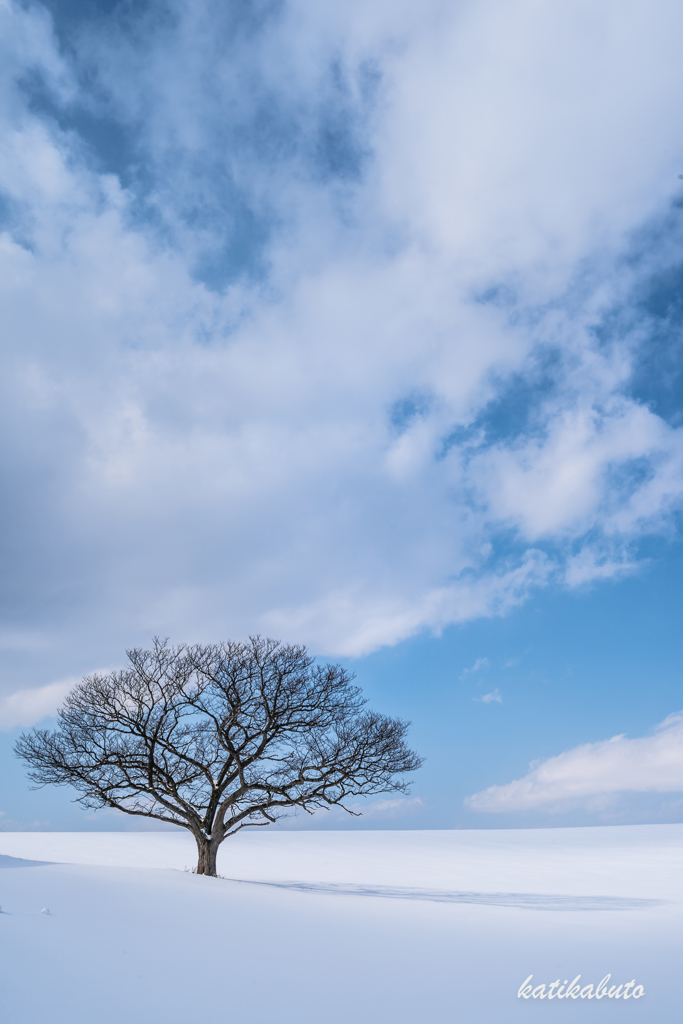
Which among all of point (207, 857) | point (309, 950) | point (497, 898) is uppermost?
point (207, 857)

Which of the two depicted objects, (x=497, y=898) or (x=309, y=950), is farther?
(x=497, y=898)

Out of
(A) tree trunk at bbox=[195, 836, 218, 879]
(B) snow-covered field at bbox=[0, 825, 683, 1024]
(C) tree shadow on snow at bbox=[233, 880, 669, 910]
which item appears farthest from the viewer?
(A) tree trunk at bbox=[195, 836, 218, 879]

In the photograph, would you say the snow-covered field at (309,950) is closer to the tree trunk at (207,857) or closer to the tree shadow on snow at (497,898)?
the tree shadow on snow at (497,898)

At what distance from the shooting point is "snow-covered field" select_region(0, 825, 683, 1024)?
5500 mm

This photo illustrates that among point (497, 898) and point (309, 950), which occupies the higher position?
point (309, 950)

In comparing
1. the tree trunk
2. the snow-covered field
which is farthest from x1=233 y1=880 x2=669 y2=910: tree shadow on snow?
the tree trunk

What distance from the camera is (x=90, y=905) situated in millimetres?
9672

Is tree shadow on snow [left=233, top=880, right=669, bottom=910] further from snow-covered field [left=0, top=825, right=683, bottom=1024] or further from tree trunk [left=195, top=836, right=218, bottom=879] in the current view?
tree trunk [left=195, top=836, right=218, bottom=879]

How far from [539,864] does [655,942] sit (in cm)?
2324

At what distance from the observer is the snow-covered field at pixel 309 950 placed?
550 cm

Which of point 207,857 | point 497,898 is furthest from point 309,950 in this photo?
point 497,898

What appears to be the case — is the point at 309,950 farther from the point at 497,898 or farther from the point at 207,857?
the point at 497,898

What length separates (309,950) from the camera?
776 centimetres

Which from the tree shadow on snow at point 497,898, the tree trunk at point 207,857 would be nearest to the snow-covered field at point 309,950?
the tree shadow on snow at point 497,898
